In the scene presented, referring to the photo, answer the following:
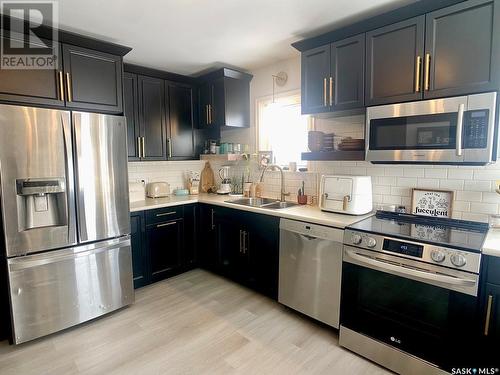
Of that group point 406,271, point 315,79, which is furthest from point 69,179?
point 406,271

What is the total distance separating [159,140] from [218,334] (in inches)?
91.2

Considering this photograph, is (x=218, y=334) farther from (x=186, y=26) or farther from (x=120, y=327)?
(x=186, y=26)

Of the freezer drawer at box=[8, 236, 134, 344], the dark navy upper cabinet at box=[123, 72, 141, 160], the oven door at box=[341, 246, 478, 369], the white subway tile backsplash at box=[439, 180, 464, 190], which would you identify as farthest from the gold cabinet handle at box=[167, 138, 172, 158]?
the white subway tile backsplash at box=[439, 180, 464, 190]

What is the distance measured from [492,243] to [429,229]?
0.37m

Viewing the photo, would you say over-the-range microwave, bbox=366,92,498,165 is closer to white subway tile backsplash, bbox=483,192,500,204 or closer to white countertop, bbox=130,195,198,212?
white subway tile backsplash, bbox=483,192,500,204

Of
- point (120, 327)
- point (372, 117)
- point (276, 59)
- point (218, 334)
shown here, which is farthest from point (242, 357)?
point (276, 59)

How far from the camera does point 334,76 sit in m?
2.33

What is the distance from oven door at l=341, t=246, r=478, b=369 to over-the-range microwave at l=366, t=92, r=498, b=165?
2.44ft

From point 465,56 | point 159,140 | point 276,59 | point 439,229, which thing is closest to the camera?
point 465,56

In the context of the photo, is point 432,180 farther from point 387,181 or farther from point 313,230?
point 313,230

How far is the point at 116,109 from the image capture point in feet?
8.38

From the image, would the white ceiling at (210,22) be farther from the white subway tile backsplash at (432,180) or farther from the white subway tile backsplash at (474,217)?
the white subway tile backsplash at (474,217)

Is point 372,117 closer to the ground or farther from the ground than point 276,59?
closer to the ground

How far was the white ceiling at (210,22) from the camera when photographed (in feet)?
6.52
